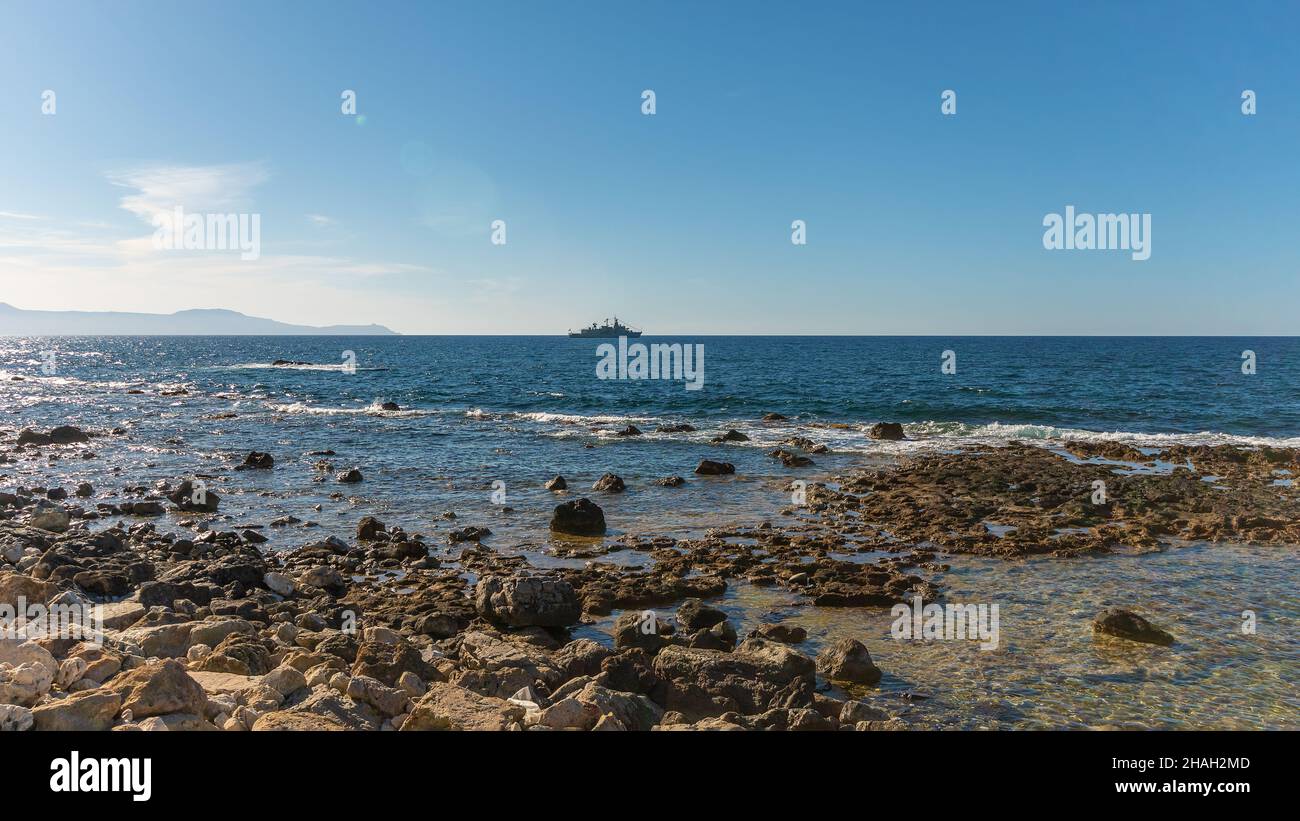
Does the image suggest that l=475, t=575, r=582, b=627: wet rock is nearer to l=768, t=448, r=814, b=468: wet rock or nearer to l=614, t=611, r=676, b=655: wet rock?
l=614, t=611, r=676, b=655: wet rock

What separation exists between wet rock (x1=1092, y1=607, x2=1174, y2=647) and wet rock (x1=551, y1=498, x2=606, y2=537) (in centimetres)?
1181

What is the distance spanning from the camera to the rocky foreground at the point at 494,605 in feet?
25.9

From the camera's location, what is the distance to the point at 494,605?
12969 millimetres

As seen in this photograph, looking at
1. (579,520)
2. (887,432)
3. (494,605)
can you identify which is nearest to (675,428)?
(887,432)

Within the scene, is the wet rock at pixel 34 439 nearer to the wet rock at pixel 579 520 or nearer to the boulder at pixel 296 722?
the wet rock at pixel 579 520

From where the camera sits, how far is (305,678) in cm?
873

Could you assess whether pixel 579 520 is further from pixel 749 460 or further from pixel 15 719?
pixel 15 719

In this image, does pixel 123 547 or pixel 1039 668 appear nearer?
pixel 1039 668

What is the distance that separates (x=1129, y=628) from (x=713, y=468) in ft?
59.3

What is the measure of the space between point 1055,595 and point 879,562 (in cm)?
368

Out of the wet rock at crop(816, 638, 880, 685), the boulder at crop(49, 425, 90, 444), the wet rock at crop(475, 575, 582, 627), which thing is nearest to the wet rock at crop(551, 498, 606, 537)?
the wet rock at crop(475, 575, 582, 627)
